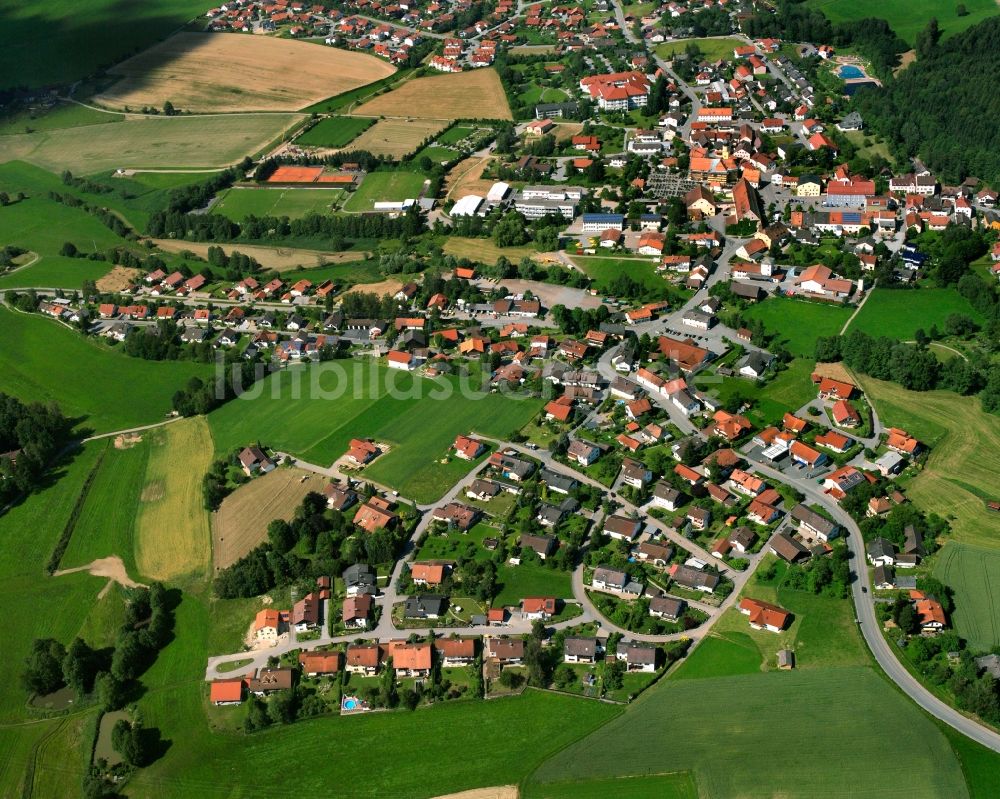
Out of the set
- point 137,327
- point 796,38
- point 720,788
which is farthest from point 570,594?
point 796,38

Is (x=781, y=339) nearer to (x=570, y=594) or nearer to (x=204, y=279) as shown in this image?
(x=570, y=594)

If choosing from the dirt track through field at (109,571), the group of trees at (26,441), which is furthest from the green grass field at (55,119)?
the dirt track through field at (109,571)

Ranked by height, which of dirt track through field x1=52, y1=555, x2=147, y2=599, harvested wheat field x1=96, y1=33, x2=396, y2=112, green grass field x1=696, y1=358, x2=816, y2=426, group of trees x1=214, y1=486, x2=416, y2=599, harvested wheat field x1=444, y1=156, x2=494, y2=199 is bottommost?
dirt track through field x1=52, y1=555, x2=147, y2=599

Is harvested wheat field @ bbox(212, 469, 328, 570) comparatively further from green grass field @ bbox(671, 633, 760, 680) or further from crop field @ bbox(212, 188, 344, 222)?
crop field @ bbox(212, 188, 344, 222)

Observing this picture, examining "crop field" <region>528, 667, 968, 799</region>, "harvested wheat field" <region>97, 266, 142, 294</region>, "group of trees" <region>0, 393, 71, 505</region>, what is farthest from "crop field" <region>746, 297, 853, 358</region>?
"harvested wheat field" <region>97, 266, 142, 294</region>

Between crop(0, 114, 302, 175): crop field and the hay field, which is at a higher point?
crop(0, 114, 302, 175): crop field

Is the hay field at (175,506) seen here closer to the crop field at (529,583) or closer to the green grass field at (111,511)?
the green grass field at (111,511)

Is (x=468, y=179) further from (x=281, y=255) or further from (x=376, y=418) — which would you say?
(x=376, y=418)
